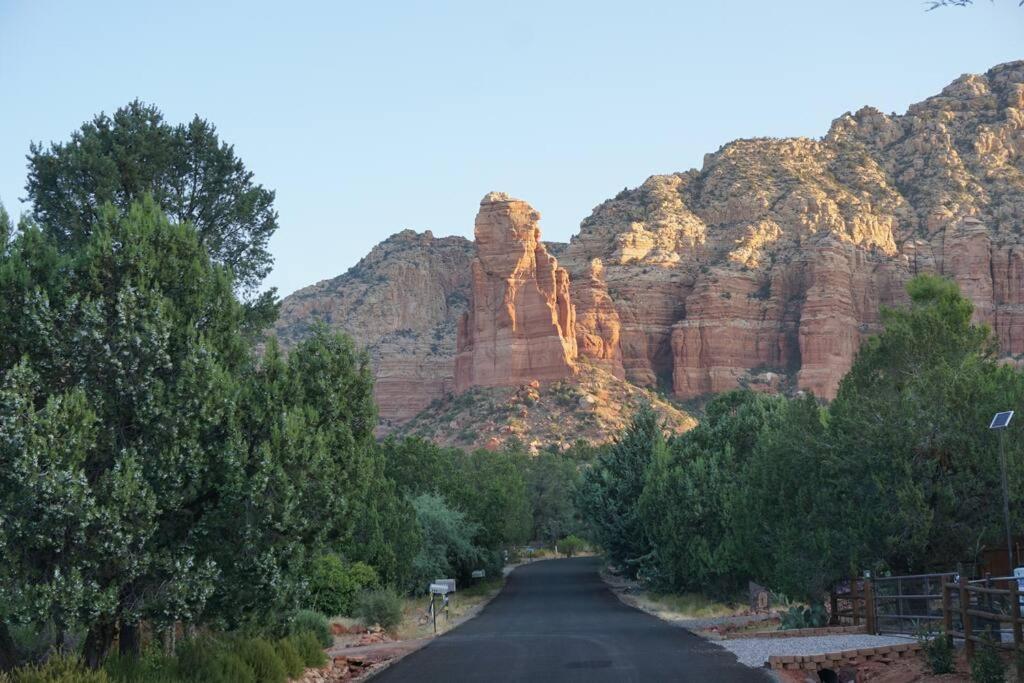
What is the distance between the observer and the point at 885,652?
2003 centimetres

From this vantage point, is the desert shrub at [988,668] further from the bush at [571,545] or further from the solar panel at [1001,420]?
the bush at [571,545]

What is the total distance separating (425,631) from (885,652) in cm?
2055

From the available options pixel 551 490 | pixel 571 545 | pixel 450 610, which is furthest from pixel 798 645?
pixel 571 545

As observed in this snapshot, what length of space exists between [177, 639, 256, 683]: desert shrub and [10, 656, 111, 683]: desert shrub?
7.74ft

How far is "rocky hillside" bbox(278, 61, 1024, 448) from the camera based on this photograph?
156 metres

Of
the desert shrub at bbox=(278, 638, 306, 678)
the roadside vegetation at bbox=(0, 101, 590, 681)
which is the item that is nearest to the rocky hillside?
the desert shrub at bbox=(278, 638, 306, 678)

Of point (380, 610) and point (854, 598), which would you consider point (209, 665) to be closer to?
point (854, 598)

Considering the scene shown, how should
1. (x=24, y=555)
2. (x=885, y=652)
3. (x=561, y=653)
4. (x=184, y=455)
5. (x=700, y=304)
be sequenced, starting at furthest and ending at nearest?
(x=700, y=304) < (x=561, y=653) < (x=885, y=652) < (x=184, y=455) < (x=24, y=555)

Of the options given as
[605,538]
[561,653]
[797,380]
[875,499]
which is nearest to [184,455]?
[561,653]

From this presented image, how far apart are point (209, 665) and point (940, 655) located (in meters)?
11.1

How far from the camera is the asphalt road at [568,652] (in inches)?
802

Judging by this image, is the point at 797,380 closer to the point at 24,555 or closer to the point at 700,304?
the point at 700,304

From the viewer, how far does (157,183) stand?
2845 cm

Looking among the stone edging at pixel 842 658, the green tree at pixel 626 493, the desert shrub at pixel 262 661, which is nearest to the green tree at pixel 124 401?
the desert shrub at pixel 262 661
